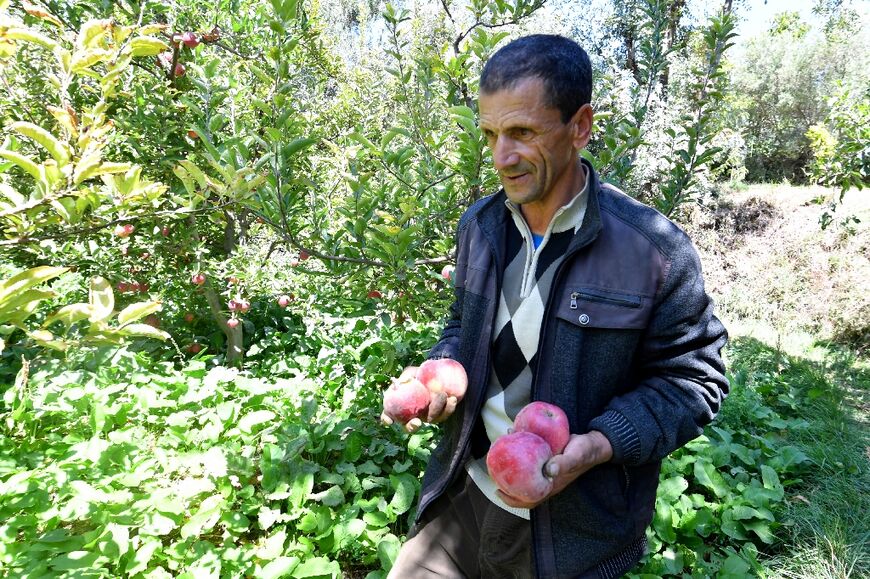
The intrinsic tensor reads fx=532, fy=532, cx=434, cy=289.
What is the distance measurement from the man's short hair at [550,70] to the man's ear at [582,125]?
15mm

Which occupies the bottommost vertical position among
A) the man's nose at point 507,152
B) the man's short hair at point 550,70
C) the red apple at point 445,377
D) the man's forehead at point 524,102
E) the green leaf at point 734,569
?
the green leaf at point 734,569

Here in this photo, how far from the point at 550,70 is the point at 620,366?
659 millimetres

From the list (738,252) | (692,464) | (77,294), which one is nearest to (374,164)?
(692,464)

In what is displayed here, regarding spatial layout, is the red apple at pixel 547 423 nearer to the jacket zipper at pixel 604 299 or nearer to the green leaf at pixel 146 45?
the jacket zipper at pixel 604 299

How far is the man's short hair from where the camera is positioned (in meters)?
1.11

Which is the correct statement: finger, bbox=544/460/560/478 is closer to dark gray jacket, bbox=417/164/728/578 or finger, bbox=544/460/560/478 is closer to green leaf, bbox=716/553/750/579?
dark gray jacket, bbox=417/164/728/578

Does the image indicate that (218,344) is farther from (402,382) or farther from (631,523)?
(631,523)

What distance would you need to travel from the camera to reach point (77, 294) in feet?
13.1

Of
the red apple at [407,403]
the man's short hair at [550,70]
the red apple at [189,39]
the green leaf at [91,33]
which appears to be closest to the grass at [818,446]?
the red apple at [407,403]

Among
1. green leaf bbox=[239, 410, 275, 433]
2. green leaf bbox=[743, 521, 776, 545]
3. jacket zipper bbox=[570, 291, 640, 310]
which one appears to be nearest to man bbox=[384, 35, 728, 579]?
jacket zipper bbox=[570, 291, 640, 310]

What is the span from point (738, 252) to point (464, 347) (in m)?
9.64

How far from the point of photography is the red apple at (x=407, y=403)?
122 cm

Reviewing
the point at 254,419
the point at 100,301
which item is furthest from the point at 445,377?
the point at 254,419

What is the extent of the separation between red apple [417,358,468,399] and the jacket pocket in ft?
0.92
